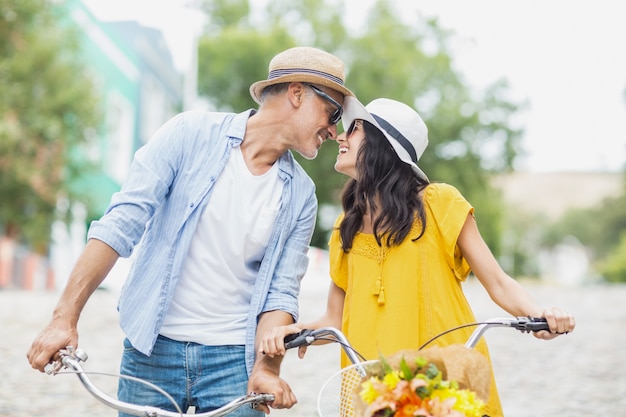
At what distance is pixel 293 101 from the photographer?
11.8 feet

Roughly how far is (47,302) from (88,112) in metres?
5.57

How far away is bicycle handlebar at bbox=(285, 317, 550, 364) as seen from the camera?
2793 mm

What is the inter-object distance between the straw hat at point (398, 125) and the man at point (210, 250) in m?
0.15

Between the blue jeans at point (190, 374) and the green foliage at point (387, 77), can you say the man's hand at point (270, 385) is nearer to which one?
the blue jeans at point (190, 374)

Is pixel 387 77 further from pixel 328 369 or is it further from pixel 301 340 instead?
pixel 301 340


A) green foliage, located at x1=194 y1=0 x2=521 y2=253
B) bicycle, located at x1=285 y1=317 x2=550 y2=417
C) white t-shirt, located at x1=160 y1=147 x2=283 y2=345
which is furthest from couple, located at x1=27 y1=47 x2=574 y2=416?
green foliage, located at x1=194 y1=0 x2=521 y2=253

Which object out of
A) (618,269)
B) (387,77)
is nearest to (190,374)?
(387,77)

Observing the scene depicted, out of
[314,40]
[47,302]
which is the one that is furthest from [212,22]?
[47,302]

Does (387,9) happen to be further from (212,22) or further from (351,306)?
(351,306)

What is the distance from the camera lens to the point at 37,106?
769 inches

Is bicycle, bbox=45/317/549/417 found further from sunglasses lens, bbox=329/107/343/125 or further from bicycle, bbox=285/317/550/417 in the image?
sunglasses lens, bbox=329/107/343/125

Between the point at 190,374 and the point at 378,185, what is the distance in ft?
3.25

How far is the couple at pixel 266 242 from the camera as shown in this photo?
10.9ft

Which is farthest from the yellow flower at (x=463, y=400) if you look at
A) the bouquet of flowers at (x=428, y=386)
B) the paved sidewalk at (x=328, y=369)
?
the paved sidewalk at (x=328, y=369)
